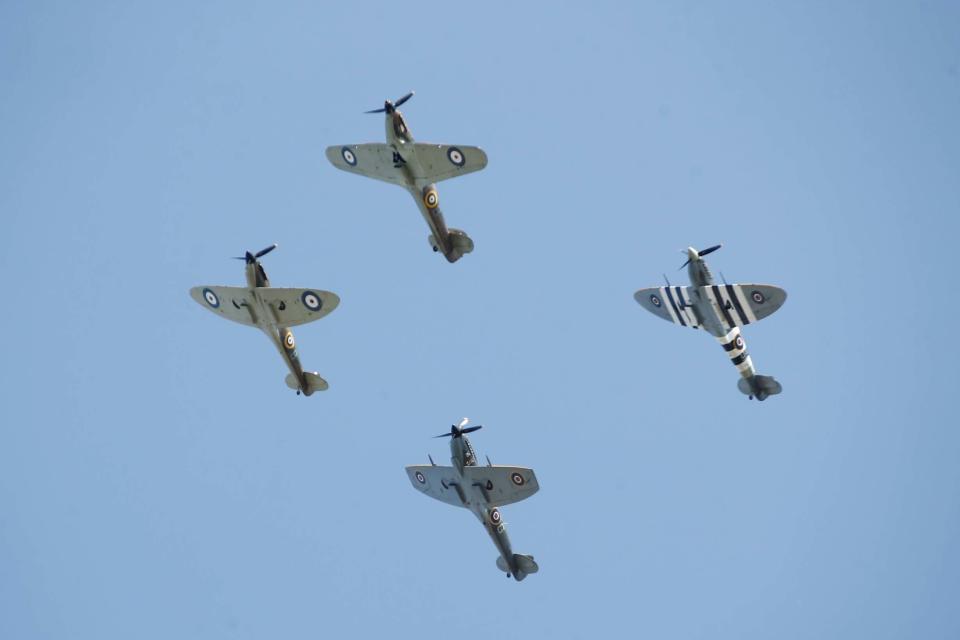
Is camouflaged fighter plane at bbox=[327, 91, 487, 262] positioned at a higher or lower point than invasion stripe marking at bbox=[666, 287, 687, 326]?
higher

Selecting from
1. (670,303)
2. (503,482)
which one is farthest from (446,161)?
(503,482)

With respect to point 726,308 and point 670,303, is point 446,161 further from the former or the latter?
point 726,308

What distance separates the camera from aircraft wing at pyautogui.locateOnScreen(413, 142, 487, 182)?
48.2m

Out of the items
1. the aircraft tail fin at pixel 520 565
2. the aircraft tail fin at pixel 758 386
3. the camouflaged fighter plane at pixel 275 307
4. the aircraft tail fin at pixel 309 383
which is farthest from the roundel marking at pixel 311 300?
the aircraft tail fin at pixel 758 386

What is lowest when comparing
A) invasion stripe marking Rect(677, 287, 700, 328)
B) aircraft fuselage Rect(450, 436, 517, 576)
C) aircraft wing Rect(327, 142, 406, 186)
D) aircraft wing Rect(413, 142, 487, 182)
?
aircraft fuselage Rect(450, 436, 517, 576)

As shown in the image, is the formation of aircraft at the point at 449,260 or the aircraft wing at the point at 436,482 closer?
the formation of aircraft at the point at 449,260

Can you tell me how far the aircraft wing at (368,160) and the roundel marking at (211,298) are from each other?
20.4 ft

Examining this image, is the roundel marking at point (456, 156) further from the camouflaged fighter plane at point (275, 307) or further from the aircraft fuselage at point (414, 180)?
the camouflaged fighter plane at point (275, 307)

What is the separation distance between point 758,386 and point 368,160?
15001mm

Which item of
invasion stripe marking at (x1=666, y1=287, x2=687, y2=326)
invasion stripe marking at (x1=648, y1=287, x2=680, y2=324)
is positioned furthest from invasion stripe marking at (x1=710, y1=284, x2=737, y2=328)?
invasion stripe marking at (x1=648, y1=287, x2=680, y2=324)

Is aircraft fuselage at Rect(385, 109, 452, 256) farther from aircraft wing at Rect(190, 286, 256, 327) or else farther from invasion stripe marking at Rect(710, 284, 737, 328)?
invasion stripe marking at Rect(710, 284, 737, 328)

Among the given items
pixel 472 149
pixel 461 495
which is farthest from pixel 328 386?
pixel 472 149

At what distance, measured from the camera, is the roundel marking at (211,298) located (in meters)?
50.6

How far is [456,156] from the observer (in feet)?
159
